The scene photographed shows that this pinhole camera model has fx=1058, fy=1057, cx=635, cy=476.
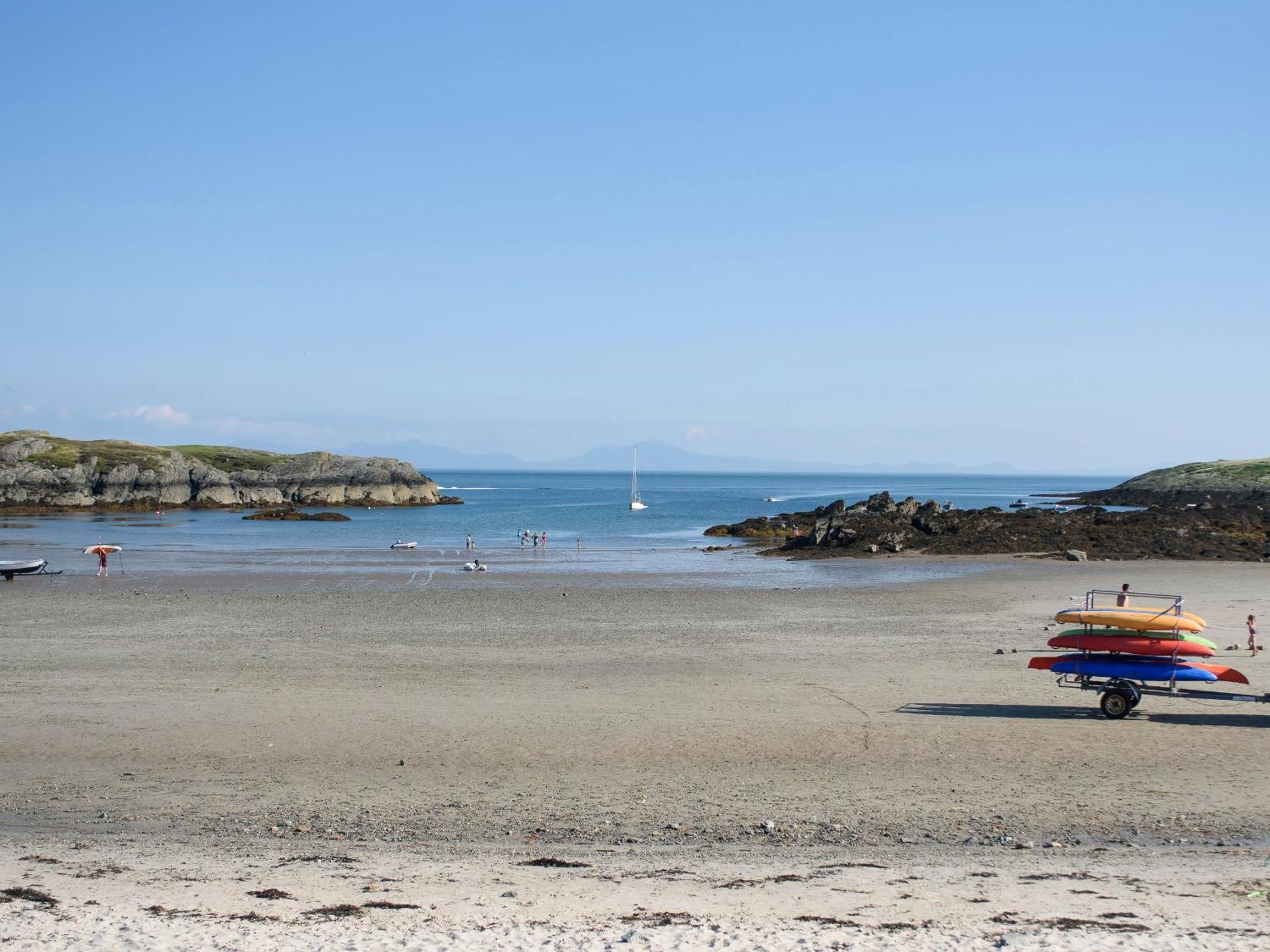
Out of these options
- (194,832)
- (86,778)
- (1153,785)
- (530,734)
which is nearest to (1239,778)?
(1153,785)

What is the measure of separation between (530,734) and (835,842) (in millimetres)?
5763

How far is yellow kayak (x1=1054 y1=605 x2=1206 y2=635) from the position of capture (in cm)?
1641

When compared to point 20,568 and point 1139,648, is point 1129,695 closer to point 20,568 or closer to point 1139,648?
point 1139,648

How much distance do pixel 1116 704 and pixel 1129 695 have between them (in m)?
0.25

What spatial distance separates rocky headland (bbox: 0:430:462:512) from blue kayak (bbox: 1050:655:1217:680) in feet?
350

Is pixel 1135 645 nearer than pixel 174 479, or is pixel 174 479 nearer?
pixel 1135 645

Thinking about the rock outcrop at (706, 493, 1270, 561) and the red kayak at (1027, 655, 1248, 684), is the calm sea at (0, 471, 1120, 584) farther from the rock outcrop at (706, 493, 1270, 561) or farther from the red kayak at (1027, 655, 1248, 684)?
the red kayak at (1027, 655, 1248, 684)

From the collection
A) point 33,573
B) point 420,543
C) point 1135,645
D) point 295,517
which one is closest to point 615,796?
point 1135,645

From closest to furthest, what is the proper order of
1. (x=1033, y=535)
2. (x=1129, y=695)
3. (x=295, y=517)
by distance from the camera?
(x=1129, y=695) → (x=1033, y=535) → (x=295, y=517)

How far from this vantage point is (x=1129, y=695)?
16.2m

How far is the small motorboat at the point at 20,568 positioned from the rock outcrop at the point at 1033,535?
3266 centimetres

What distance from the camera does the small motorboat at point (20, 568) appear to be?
39031mm

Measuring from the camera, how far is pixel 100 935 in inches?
320

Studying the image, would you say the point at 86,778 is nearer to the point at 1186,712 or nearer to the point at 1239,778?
the point at 1239,778
